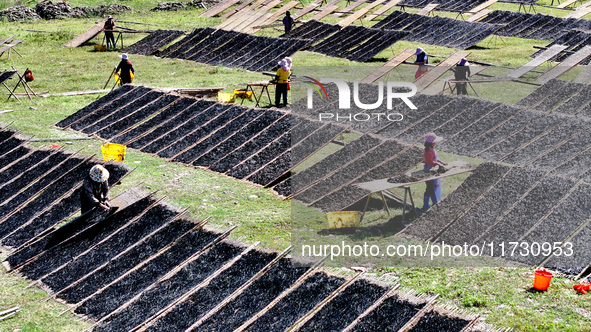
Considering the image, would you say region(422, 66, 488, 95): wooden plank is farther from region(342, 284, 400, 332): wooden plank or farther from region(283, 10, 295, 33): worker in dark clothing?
region(342, 284, 400, 332): wooden plank

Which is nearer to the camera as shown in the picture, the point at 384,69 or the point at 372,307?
the point at 372,307

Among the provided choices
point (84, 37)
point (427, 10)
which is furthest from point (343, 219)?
point (84, 37)

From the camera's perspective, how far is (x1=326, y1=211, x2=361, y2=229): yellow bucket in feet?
41.4

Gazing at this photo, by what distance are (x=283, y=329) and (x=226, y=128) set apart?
8.95 meters

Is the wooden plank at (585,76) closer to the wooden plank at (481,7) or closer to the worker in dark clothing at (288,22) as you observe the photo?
the wooden plank at (481,7)

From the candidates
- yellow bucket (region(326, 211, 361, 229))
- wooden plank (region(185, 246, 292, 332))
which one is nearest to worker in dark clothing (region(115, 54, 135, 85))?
yellow bucket (region(326, 211, 361, 229))

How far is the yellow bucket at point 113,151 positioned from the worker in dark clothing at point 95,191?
151 inches

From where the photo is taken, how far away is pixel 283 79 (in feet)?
67.5

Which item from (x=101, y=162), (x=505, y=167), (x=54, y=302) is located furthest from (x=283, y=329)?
(x=101, y=162)

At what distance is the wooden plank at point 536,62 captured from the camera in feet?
72.5

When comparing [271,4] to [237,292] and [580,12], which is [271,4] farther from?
[237,292]

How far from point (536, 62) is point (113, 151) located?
1382cm

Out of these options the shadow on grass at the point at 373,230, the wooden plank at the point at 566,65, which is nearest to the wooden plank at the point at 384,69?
the wooden plank at the point at 566,65

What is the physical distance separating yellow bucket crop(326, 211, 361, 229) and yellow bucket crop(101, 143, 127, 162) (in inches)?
244
